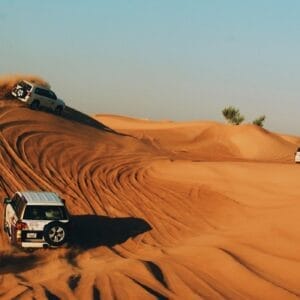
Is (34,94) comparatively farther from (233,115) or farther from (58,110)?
(233,115)

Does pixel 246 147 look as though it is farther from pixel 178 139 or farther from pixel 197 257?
pixel 197 257

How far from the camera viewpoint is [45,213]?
54.9 ft

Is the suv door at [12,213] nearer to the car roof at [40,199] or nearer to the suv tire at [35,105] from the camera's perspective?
the car roof at [40,199]

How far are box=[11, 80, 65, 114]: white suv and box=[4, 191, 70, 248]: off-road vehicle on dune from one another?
20813mm

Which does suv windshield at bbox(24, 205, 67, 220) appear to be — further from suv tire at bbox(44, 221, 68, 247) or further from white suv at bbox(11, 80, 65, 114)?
white suv at bbox(11, 80, 65, 114)

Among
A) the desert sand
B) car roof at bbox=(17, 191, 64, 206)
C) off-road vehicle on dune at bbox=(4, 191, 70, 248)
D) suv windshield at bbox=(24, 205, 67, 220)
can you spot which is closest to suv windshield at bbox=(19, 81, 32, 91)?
the desert sand

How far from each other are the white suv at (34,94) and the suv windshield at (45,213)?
21421 mm

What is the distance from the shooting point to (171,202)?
980 inches

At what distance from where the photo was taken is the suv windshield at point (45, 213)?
54.4 ft

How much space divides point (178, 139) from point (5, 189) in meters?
35.3

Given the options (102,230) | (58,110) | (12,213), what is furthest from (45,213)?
(58,110)

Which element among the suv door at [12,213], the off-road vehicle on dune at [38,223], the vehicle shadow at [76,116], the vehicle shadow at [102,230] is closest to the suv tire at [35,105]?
the vehicle shadow at [76,116]

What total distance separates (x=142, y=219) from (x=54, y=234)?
6.00 meters

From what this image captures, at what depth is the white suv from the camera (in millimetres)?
37406
